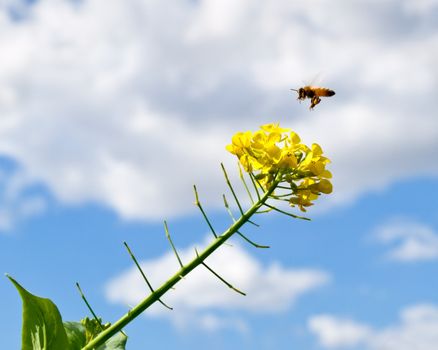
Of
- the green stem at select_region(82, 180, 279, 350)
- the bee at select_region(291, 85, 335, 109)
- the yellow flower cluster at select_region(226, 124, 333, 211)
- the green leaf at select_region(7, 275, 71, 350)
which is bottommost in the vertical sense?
the green leaf at select_region(7, 275, 71, 350)

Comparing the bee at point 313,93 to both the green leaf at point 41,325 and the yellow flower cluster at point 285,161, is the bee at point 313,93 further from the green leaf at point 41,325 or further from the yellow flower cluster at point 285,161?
the green leaf at point 41,325

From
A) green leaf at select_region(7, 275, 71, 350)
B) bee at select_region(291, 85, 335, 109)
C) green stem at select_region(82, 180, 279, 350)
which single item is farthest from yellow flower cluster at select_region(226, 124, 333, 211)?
bee at select_region(291, 85, 335, 109)

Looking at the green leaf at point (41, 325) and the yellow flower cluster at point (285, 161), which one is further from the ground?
the yellow flower cluster at point (285, 161)

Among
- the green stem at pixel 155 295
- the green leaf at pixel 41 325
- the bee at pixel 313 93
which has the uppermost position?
the bee at pixel 313 93

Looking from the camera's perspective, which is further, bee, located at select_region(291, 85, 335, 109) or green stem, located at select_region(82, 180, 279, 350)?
bee, located at select_region(291, 85, 335, 109)

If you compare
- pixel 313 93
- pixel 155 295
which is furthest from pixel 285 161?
pixel 313 93

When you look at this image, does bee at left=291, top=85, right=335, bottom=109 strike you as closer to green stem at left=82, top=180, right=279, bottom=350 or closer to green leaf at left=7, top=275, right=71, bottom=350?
green stem at left=82, top=180, right=279, bottom=350

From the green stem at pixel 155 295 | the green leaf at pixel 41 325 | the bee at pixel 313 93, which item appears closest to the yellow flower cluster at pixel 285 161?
the green stem at pixel 155 295
